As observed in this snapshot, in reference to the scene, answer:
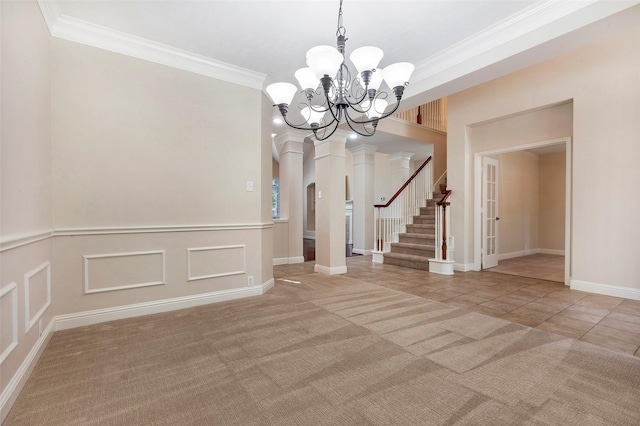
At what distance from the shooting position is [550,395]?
1.59m

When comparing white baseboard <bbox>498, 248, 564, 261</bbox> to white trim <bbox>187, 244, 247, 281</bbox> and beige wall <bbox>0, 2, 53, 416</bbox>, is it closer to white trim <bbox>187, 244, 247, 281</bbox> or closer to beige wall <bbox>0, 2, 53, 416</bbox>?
white trim <bbox>187, 244, 247, 281</bbox>

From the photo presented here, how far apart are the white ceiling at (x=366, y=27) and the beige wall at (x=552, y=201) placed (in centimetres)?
568

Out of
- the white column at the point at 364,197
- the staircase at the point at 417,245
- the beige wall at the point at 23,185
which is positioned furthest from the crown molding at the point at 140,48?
the white column at the point at 364,197

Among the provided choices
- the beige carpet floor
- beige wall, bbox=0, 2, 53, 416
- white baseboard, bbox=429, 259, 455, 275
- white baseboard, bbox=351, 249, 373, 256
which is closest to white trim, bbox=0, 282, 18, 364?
beige wall, bbox=0, 2, 53, 416

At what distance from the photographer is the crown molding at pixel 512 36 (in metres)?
2.22

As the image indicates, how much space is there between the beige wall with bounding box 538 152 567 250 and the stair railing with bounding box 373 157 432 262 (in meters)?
2.99

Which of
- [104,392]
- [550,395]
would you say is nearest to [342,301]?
[550,395]

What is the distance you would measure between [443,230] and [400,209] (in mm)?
1586

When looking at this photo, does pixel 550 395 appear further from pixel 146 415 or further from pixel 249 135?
pixel 249 135

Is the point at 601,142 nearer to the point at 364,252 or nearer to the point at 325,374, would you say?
the point at 325,374

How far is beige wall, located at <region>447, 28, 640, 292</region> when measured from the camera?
3.34 metres

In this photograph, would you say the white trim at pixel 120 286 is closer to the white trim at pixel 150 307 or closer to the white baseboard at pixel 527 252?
the white trim at pixel 150 307

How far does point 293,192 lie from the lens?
240 inches

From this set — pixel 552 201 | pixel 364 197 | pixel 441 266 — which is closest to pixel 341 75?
pixel 441 266
